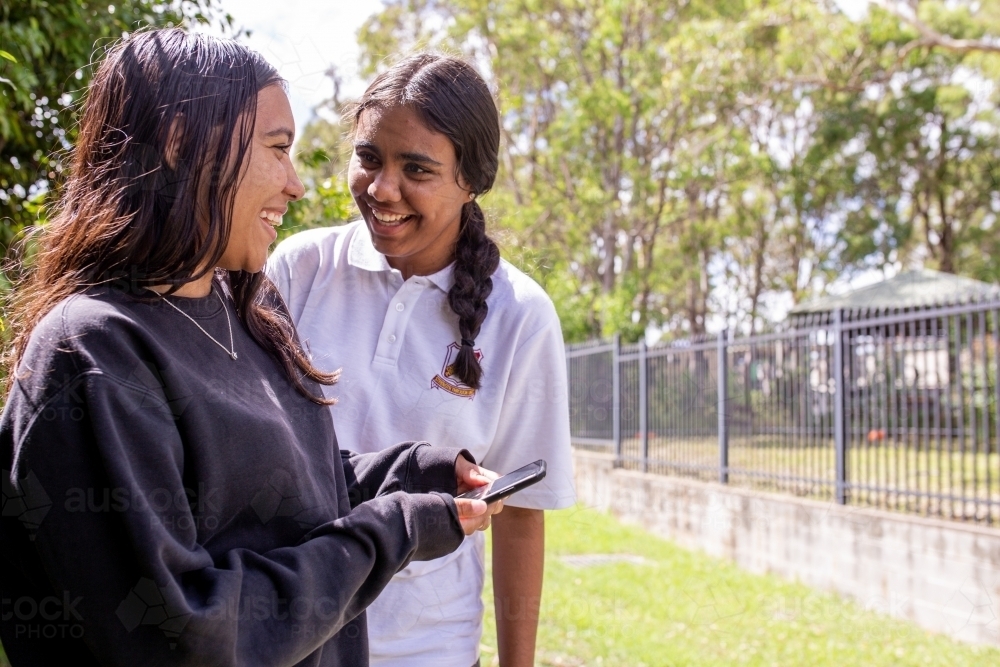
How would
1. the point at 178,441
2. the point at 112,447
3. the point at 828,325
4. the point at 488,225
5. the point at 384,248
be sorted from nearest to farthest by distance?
the point at 112,447
the point at 178,441
the point at 384,248
the point at 488,225
the point at 828,325

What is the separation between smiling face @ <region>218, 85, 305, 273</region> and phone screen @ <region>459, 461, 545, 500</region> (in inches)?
19.9

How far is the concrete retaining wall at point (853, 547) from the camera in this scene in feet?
19.6

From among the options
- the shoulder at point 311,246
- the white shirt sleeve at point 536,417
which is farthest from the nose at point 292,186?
the white shirt sleeve at point 536,417

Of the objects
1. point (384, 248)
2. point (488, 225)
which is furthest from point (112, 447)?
point (488, 225)

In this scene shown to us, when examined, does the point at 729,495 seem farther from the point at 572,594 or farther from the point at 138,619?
the point at 138,619

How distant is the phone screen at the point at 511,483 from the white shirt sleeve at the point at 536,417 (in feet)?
1.33

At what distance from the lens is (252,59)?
138 cm

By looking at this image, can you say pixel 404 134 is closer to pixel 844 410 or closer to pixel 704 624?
pixel 704 624

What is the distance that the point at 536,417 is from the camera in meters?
1.97

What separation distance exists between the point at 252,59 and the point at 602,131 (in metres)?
16.2

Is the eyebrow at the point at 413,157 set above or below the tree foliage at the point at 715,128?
below

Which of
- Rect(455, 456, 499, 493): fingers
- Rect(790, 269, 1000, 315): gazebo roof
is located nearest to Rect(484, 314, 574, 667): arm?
Rect(455, 456, 499, 493): fingers

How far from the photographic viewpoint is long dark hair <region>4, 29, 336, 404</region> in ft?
3.90

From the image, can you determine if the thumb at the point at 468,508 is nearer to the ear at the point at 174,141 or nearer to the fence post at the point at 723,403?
the ear at the point at 174,141
